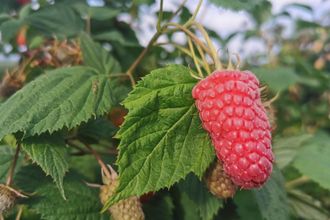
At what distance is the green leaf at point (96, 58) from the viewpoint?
1.68 m

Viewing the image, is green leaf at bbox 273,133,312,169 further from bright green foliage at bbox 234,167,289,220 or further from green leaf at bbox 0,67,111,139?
green leaf at bbox 0,67,111,139

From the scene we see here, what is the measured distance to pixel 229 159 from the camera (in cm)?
111

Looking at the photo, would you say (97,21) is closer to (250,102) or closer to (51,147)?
(51,147)

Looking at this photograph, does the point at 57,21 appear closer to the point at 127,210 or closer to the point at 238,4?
the point at 238,4

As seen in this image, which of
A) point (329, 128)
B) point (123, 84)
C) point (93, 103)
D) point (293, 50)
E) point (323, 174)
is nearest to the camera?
point (93, 103)

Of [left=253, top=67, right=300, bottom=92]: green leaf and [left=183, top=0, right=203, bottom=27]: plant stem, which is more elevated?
[left=183, top=0, right=203, bottom=27]: plant stem

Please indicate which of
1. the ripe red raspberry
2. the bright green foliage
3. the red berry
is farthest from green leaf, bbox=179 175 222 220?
the red berry

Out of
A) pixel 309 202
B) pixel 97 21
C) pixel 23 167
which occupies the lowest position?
pixel 309 202

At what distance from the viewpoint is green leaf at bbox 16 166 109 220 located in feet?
4.51

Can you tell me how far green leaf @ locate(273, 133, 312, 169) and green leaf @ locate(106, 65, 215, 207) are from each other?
2.97 feet

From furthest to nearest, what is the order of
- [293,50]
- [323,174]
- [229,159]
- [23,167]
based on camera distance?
[293,50] → [323,174] → [23,167] → [229,159]

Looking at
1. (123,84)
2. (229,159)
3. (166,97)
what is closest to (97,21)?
(123,84)

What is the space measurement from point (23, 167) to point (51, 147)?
8.0 inches

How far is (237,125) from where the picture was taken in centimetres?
111
